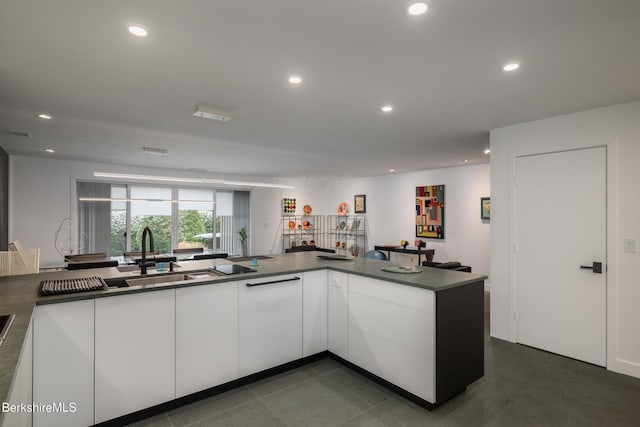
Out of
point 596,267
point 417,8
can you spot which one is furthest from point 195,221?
point 596,267

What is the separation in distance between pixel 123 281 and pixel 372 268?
7.02 ft

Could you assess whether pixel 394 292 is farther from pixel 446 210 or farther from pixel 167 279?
pixel 446 210

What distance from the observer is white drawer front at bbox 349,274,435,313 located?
2.37 meters

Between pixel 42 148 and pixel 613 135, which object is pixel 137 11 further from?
pixel 42 148

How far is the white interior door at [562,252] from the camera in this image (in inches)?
127

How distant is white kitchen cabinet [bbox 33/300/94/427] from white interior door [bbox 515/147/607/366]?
411cm

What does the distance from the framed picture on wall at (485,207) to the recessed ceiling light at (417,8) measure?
5630 millimetres

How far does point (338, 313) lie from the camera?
3.13 metres

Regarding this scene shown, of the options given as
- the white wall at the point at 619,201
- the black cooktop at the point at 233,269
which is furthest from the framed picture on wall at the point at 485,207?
the black cooktop at the point at 233,269

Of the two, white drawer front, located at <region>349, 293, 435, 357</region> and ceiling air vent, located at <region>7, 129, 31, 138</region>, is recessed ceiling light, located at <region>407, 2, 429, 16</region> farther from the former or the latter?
ceiling air vent, located at <region>7, 129, 31, 138</region>

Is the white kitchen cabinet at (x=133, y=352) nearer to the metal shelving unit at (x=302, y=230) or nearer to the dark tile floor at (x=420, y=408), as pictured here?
the dark tile floor at (x=420, y=408)

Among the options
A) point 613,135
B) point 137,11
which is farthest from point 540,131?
point 137,11

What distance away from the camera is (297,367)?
3059 mm

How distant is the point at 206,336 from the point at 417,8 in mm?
2572
